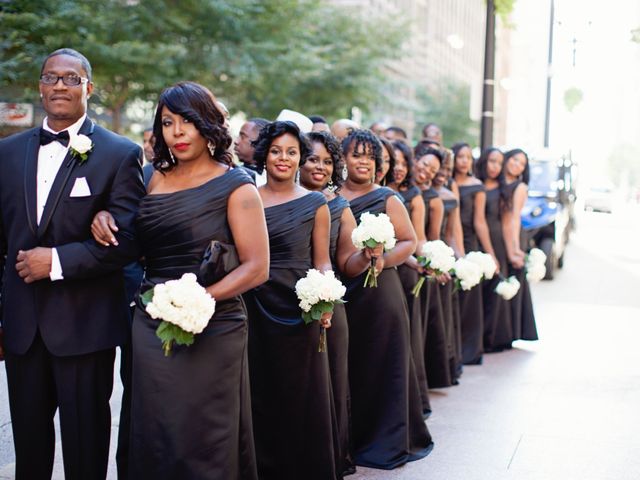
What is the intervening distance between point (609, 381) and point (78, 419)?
5.80m

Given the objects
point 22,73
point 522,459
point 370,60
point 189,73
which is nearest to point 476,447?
point 522,459

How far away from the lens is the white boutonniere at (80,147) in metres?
4.09

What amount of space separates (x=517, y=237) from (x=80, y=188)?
7.01 metres

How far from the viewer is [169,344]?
3748 mm

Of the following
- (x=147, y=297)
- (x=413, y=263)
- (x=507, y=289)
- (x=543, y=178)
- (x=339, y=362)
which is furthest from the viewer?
(x=543, y=178)

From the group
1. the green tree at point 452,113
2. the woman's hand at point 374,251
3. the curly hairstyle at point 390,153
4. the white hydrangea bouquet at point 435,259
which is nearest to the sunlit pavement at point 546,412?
the white hydrangea bouquet at point 435,259

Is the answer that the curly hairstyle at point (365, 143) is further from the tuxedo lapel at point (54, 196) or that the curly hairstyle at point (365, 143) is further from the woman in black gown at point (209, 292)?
the tuxedo lapel at point (54, 196)

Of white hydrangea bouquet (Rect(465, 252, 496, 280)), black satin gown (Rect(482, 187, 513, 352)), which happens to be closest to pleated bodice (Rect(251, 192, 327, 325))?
white hydrangea bouquet (Rect(465, 252, 496, 280))

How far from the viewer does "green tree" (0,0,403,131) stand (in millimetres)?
13734

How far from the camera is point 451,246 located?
8695 millimetres

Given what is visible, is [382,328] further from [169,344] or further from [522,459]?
[169,344]

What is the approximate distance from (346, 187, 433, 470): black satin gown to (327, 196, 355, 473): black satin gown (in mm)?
415

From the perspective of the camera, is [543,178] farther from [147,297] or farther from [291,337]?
[147,297]

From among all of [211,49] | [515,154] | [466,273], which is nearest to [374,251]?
[466,273]
